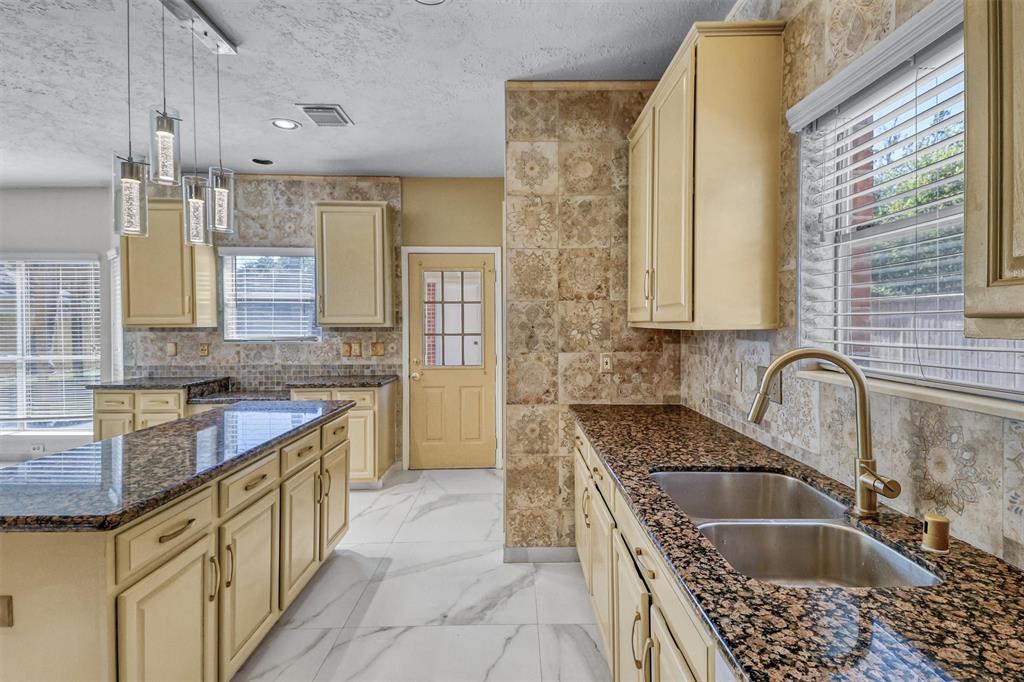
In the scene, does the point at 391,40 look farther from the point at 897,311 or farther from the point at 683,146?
the point at 897,311

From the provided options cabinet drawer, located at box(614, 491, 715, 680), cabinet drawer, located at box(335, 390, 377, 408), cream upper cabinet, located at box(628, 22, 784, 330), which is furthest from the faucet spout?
cabinet drawer, located at box(335, 390, 377, 408)

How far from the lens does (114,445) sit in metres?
1.82

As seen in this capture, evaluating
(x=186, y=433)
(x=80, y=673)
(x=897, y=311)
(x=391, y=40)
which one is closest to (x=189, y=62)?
(x=391, y=40)

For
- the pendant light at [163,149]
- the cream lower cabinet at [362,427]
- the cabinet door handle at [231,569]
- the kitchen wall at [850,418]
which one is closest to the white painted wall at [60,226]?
the cream lower cabinet at [362,427]

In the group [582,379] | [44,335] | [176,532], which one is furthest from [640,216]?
[44,335]

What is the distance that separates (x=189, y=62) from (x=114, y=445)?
200cm

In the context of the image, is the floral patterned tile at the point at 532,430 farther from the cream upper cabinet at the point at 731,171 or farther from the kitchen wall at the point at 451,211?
the kitchen wall at the point at 451,211

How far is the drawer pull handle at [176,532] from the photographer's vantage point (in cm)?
135

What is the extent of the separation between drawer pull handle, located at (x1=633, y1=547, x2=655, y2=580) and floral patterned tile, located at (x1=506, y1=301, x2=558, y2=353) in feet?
5.08

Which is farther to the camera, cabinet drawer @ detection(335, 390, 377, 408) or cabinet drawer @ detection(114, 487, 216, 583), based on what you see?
cabinet drawer @ detection(335, 390, 377, 408)

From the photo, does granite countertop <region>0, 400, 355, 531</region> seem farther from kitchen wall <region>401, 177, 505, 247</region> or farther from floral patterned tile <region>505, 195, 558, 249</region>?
kitchen wall <region>401, 177, 505, 247</region>

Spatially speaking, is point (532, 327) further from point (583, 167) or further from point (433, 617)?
point (433, 617)

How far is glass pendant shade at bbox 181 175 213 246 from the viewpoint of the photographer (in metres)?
2.10

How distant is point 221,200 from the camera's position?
7.06 feet
